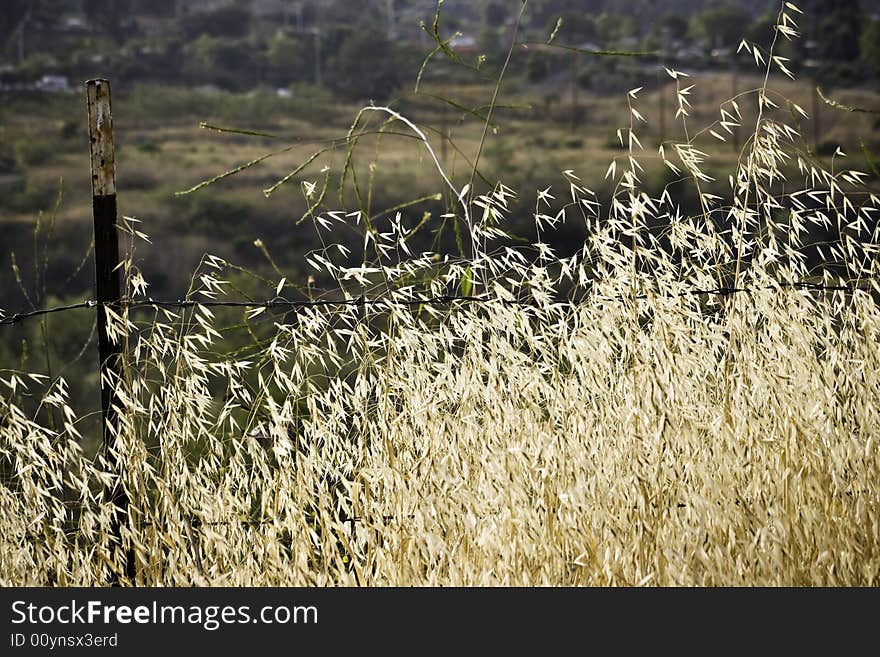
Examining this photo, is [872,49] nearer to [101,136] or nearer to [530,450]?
[530,450]

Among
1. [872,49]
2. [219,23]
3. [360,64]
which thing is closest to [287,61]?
[360,64]

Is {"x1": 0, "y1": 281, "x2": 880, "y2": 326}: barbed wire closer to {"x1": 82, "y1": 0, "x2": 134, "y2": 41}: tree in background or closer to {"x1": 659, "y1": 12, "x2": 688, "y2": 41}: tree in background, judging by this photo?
{"x1": 659, "y1": 12, "x2": 688, "y2": 41}: tree in background

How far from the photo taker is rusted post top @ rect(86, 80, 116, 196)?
3020 mm

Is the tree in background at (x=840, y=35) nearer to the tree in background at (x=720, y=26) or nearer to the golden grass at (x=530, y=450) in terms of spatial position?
the tree in background at (x=720, y=26)

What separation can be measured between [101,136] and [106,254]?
399mm

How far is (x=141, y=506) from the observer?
9.48 ft

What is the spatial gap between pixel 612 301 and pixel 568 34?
2761 inches

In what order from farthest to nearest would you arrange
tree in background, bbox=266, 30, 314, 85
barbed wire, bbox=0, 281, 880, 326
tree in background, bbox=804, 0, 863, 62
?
tree in background, bbox=266, 30, 314, 85 < tree in background, bbox=804, 0, 863, 62 < barbed wire, bbox=0, 281, 880, 326

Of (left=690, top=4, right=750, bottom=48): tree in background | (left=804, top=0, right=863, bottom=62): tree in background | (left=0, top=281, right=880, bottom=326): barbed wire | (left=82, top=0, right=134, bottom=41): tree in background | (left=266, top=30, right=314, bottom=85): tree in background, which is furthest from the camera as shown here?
(left=82, top=0, right=134, bottom=41): tree in background

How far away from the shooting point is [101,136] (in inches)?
120

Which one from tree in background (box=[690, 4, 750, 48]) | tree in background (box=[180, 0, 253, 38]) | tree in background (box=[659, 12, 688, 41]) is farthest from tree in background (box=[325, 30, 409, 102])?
tree in background (box=[690, 4, 750, 48])

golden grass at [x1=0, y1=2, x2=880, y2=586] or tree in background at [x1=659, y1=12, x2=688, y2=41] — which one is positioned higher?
tree in background at [x1=659, y1=12, x2=688, y2=41]

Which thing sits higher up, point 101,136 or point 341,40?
point 341,40

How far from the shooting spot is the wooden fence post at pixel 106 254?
2965 millimetres
